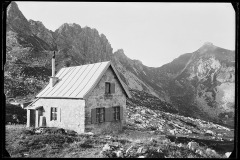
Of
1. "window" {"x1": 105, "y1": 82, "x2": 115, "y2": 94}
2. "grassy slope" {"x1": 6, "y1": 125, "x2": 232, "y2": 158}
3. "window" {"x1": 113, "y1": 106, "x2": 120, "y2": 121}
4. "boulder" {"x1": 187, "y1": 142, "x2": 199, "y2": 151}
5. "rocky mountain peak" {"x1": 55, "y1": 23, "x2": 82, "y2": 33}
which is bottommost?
"boulder" {"x1": 187, "y1": 142, "x2": 199, "y2": 151}

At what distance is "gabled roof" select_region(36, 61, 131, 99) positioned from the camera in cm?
1859

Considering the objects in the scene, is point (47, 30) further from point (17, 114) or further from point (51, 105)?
point (51, 105)

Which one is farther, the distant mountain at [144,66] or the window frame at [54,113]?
the distant mountain at [144,66]

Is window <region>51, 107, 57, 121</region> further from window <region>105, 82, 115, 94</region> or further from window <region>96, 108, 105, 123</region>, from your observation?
window <region>105, 82, 115, 94</region>

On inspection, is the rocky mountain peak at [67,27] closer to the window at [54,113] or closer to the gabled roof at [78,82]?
the gabled roof at [78,82]

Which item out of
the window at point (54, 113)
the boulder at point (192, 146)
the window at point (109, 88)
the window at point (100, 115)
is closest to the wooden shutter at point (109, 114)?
the window at point (100, 115)

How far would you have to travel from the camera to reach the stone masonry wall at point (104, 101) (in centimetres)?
1815

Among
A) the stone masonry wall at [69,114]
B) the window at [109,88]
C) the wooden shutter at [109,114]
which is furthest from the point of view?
the window at [109,88]

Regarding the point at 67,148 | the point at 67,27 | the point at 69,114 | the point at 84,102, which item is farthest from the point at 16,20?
the point at 67,148

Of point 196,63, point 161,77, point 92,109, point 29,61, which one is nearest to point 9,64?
point 29,61

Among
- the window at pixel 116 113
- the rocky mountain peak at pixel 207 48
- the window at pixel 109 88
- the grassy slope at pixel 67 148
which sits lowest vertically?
the grassy slope at pixel 67 148

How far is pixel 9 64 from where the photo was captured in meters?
47.4

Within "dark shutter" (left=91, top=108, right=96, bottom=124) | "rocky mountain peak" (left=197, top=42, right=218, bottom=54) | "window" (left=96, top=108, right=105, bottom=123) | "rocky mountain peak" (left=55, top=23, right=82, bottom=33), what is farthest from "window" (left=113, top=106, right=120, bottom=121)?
"rocky mountain peak" (left=197, top=42, right=218, bottom=54)

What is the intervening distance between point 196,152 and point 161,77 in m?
106
